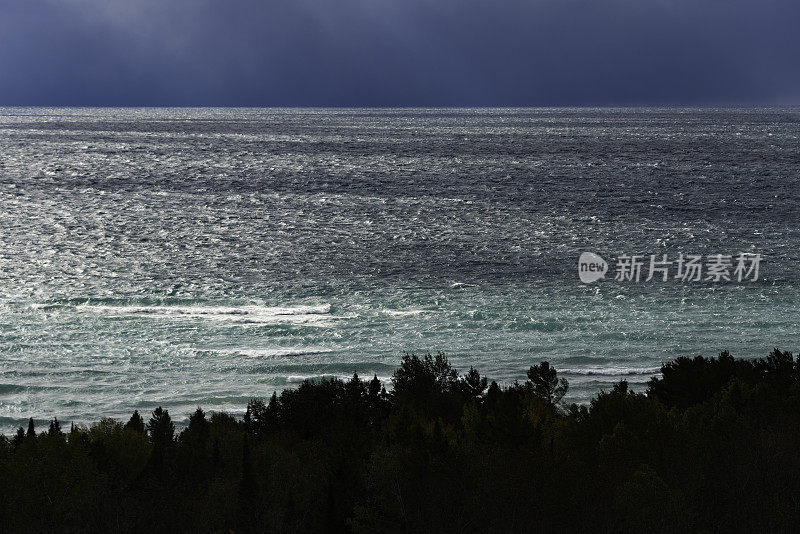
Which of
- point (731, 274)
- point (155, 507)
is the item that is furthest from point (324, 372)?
point (731, 274)

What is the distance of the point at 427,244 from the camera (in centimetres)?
6650

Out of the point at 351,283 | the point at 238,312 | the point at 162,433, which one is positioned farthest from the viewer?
the point at 351,283

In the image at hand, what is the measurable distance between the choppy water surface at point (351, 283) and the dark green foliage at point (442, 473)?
805cm

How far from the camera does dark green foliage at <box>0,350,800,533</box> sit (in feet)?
63.2

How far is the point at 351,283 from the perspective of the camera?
52.7 meters

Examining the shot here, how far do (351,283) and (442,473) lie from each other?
32.1 metres

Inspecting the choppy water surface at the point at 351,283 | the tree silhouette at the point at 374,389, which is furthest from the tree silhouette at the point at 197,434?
the tree silhouette at the point at 374,389

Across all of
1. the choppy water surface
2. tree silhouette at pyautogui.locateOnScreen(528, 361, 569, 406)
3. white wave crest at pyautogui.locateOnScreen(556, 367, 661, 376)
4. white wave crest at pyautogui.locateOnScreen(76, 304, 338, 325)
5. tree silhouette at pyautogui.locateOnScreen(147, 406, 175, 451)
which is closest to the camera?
tree silhouette at pyautogui.locateOnScreen(147, 406, 175, 451)

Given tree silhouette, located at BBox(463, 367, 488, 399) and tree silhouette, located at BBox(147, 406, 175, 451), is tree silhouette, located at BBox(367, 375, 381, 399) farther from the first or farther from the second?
tree silhouette, located at BBox(147, 406, 175, 451)

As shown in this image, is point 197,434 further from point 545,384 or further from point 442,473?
point 545,384

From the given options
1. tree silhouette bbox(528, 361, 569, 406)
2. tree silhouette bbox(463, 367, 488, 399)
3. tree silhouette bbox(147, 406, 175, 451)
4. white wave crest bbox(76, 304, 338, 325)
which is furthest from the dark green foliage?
white wave crest bbox(76, 304, 338, 325)

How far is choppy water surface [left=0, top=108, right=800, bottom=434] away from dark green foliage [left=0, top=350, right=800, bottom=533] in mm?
8048

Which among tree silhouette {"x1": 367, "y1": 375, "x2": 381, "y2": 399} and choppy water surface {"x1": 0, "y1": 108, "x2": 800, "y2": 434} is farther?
choppy water surface {"x1": 0, "y1": 108, "x2": 800, "y2": 434}

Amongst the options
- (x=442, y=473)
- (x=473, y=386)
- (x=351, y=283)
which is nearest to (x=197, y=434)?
(x=442, y=473)
